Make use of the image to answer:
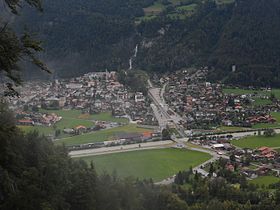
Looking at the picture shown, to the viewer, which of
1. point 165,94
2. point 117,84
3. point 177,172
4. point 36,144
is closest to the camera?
point 36,144

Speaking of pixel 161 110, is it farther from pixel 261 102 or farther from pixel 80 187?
pixel 80 187

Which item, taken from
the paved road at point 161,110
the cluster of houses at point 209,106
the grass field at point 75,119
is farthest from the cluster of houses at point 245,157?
the grass field at point 75,119

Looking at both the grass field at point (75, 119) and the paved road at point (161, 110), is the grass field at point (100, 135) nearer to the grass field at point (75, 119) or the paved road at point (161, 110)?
the grass field at point (75, 119)

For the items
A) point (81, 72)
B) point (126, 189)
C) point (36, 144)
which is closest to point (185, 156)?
point (126, 189)

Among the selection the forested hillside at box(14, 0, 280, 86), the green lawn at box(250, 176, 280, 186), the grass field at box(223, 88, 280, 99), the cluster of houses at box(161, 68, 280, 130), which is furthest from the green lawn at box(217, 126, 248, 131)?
the forested hillside at box(14, 0, 280, 86)

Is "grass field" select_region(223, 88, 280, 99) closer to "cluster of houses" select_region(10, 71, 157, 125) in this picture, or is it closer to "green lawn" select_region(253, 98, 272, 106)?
"green lawn" select_region(253, 98, 272, 106)

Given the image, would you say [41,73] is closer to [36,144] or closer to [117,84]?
[117,84]

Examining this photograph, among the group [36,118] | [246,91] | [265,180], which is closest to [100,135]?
[36,118]
